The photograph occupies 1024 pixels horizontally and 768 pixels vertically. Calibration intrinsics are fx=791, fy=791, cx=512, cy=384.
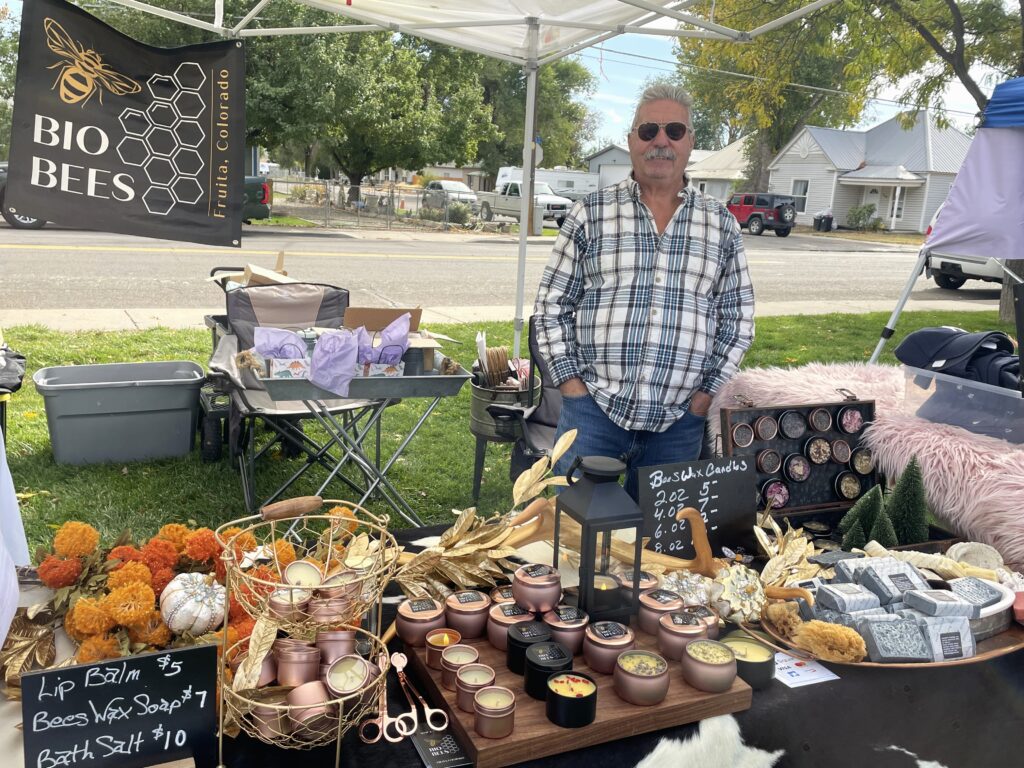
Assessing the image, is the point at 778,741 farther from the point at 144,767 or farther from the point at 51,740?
the point at 51,740

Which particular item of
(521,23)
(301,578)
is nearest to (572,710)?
(301,578)

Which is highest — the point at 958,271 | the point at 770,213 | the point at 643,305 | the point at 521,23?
the point at 770,213

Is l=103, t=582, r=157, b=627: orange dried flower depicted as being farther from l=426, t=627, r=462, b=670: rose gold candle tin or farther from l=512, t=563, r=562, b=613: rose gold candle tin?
l=512, t=563, r=562, b=613: rose gold candle tin

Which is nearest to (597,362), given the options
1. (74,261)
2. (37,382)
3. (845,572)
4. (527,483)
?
(527,483)

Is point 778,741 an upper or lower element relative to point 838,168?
lower

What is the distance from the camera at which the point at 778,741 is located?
4.30 ft

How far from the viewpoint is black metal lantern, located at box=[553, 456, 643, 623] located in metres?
1.42

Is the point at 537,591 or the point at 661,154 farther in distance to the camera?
the point at 661,154

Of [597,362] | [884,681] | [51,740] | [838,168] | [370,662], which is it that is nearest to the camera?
[51,740]

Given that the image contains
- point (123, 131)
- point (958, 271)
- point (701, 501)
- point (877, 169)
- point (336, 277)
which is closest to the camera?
point (701, 501)

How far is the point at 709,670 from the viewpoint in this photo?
1312mm

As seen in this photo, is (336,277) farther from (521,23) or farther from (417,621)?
(417,621)

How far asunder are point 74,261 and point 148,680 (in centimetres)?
1149

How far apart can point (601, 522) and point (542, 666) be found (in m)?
0.27
